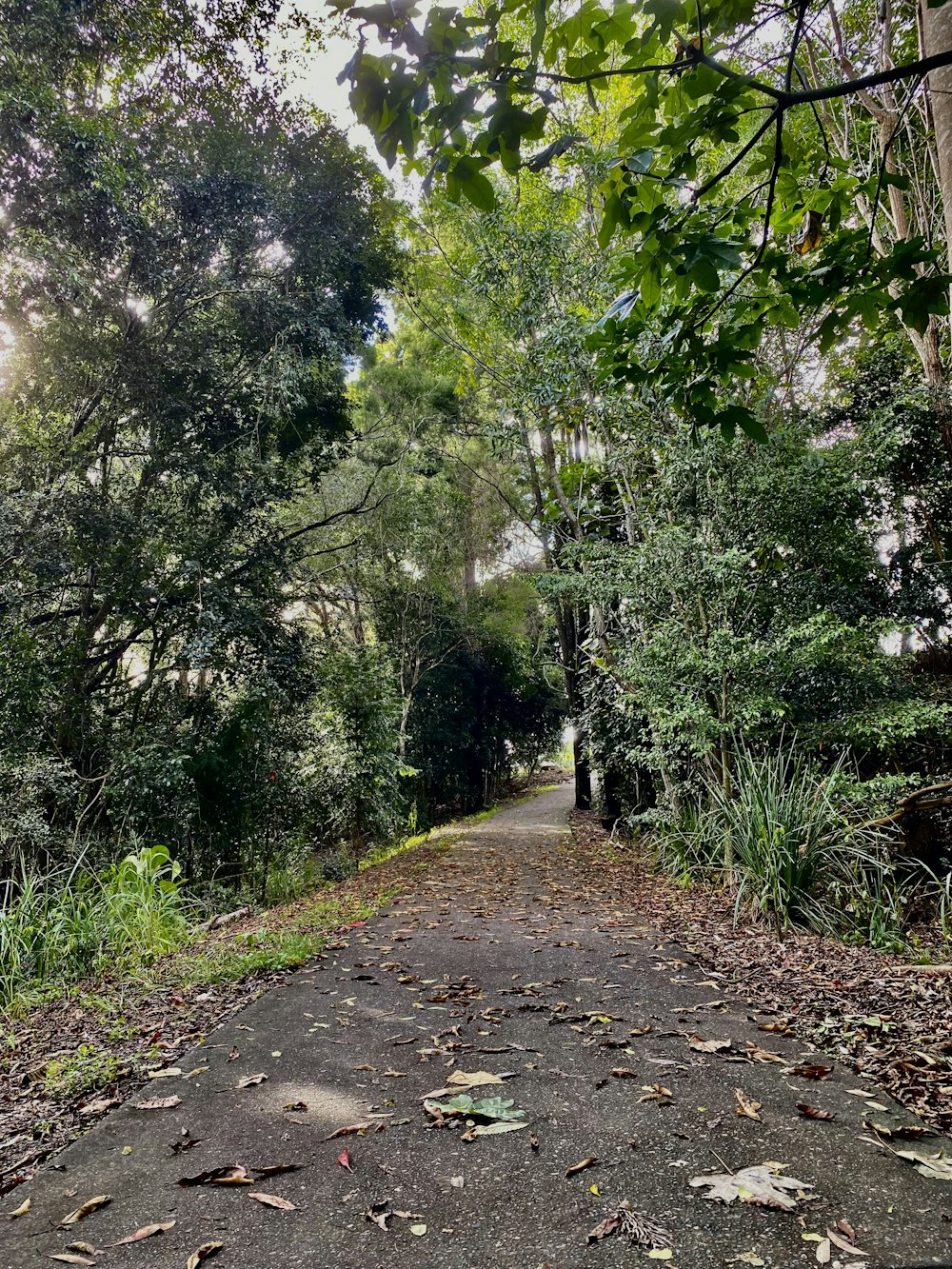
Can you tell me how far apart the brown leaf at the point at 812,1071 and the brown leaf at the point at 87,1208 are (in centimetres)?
229

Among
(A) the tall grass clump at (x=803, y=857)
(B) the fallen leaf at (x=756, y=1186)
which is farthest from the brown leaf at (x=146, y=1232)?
(A) the tall grass clump at (x=803, y=857)

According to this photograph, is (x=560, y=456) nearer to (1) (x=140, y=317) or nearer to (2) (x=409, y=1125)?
(1) (x=140, y=317)

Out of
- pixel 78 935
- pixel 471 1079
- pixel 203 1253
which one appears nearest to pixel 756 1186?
pixel 471 1079

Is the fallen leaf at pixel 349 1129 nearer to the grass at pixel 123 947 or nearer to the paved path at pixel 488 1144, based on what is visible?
the paved path at pixel 488 1144

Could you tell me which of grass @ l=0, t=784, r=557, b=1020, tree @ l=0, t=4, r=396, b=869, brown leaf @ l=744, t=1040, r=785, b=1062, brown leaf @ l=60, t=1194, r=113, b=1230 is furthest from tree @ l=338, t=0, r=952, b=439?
tree @ l=0, t=4, r=396, b=869

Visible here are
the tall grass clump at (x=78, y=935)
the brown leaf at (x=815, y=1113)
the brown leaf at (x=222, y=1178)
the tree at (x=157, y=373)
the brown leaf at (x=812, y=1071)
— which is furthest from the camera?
the tree at (x=157, y=373)

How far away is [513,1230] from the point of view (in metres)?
1.74

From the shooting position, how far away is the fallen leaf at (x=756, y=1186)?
1.77 metres

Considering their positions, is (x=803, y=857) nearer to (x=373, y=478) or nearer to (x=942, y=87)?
(x=942, y=87)

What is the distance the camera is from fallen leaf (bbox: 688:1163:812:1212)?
177 cm

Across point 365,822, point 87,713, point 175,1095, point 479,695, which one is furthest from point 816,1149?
point 479,695

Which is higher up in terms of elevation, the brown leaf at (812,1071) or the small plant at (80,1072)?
the small plant at (80,1072)

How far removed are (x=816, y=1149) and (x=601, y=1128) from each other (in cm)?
63

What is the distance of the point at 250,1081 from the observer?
259cm
